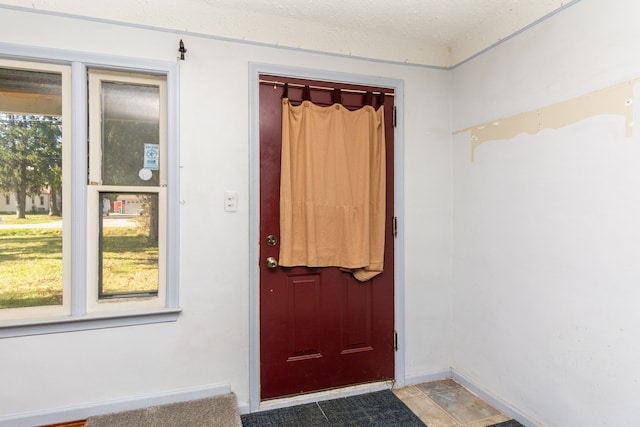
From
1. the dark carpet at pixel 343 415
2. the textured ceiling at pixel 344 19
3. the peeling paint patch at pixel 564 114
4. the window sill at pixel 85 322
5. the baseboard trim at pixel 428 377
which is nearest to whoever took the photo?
the peeling paint patch at pixel 564 114

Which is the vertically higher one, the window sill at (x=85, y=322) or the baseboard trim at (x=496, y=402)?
the window sill at (x=85, y=322)

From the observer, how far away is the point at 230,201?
7.20ft

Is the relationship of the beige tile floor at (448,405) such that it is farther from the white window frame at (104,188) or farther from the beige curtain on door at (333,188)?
the white window frame at (104,188)

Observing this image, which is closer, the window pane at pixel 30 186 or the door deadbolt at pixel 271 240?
A: the window pane at pixel 30 186

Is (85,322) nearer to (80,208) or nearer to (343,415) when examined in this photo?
(80,208)

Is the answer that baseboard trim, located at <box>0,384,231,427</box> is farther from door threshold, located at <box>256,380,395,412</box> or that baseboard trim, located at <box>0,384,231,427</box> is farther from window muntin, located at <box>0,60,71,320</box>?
window muntin, located at <box>0,60,71,320</box>

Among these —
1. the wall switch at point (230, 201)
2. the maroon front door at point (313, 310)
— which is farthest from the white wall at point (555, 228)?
the wall switch at point (230, 201)

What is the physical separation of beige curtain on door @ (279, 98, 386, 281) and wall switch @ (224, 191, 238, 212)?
0.94 feet

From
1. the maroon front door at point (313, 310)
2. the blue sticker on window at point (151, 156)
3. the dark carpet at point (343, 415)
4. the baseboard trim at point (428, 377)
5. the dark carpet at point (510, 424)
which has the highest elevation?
the blue sticker on window at point (151, 156)

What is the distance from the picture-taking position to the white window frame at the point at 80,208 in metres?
1.89

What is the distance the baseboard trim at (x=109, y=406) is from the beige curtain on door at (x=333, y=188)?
92cm

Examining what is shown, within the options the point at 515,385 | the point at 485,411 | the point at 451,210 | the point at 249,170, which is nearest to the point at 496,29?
the point at 451,210

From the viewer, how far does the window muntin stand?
193cm

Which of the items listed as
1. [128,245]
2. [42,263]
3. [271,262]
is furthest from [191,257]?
[42,263]
